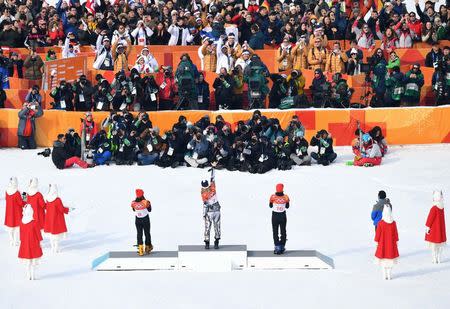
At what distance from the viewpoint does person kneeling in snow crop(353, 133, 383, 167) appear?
109 ft

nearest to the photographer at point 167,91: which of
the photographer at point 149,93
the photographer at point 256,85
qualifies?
the photographer at point 149,93

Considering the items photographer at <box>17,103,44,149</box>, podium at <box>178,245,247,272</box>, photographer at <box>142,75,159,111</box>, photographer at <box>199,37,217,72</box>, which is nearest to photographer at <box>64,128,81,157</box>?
photographer at <box>17,103,44,149</box>

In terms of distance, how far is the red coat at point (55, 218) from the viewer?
26281mm

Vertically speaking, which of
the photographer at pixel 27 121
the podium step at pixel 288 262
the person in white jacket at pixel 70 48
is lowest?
the podium step at pixel 288 262

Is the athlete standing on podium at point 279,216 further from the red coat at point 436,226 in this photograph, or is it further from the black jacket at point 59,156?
the black jacket at point 59,156

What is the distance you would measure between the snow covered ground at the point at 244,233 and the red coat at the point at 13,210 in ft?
1.50

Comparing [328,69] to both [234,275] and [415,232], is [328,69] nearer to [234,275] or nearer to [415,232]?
[415,232]

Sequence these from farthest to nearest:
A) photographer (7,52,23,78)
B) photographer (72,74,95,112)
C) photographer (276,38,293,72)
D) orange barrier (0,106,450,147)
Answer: photographer (7,52,23,78), photographer (276,38,293,72), photographer (72,74,95,112), orange barrier (0,106,450,147)

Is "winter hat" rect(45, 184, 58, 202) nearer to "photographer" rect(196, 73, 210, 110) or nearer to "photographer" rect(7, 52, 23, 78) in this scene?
"photographer" rect(196, 73, 210, 110)

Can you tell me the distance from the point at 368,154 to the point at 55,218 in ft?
31.2

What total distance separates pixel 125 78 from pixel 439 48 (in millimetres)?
8501

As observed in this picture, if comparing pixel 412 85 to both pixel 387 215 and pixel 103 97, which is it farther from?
pixel 387 215

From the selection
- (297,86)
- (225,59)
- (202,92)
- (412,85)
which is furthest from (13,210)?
(412,85)

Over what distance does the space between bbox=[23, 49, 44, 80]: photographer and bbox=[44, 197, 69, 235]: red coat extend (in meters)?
12.4
